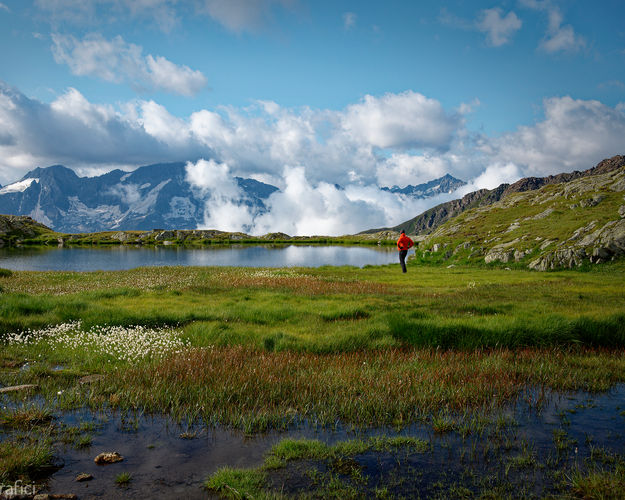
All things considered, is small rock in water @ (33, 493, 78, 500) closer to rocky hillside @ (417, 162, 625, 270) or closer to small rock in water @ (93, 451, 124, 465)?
small rock in water @ (93, 451, 124, 465)

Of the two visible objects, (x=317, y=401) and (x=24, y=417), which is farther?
(x=317, y=401)

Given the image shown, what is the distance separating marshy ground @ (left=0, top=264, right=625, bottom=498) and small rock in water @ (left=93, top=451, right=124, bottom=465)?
125 mm

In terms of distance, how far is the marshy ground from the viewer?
634cm

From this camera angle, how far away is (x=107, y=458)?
6691 mm

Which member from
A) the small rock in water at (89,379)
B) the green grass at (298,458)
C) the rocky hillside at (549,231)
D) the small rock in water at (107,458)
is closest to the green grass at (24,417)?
the small rock in water at (89,379)

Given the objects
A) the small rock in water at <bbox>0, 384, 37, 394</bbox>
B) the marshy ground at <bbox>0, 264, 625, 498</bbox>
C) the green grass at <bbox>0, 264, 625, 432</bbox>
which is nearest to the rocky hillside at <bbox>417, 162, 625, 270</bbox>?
the green grass at <bbox>0, 264, 625, 432</bbox>

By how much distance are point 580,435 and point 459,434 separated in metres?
2.51

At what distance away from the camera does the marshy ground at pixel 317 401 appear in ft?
20.8

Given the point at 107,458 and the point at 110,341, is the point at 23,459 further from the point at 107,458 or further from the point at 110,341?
the point at 110,341

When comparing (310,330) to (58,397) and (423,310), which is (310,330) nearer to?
(423,310)

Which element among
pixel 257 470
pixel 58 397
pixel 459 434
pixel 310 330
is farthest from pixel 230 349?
pixel 459 434

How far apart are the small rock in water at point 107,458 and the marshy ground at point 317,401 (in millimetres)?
125

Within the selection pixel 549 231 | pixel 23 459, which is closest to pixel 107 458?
pixel 23 459

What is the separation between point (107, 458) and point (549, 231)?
5105 centimetres
